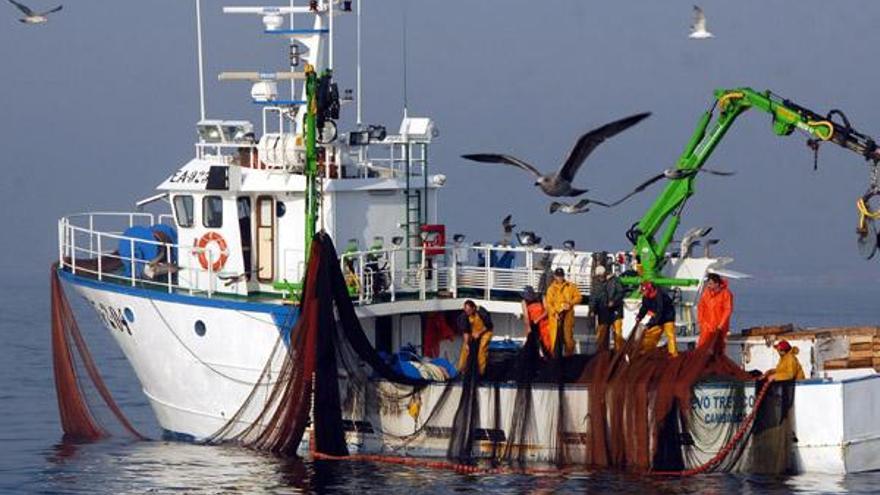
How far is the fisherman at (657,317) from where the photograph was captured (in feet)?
87.1

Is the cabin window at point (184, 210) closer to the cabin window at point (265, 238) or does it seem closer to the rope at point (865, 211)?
the cabin window at point (265, 238)

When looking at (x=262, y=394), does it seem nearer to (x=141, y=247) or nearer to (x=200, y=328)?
(x=200, y=328)

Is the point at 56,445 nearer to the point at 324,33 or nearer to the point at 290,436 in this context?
the point at 290,436

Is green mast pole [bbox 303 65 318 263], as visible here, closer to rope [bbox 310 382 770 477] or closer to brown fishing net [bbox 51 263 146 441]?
rope [bbox 310 382 770 477]

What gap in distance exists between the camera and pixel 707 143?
94.5 ft

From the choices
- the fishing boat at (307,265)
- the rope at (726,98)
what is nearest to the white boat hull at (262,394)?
the fishing boat at (307,265)

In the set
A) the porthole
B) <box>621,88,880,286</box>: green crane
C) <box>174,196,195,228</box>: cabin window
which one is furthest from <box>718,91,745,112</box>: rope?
the porthole

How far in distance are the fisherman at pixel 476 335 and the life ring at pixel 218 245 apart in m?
4.08

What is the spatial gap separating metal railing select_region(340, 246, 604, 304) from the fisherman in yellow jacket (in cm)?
126

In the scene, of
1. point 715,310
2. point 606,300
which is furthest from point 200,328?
point 715,310

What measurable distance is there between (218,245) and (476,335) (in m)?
4.60

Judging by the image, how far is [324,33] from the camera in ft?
96.1

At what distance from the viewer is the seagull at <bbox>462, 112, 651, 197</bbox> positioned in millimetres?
26250

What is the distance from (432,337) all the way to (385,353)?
100 centimetres
